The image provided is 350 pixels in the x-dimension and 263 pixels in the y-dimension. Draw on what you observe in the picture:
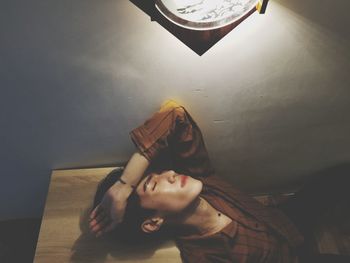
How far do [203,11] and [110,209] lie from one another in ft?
2.32

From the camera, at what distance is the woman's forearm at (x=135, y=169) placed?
47.8 inches

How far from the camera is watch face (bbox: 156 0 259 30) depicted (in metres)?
0.92

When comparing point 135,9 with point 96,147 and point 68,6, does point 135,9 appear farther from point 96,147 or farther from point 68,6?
point 96,147

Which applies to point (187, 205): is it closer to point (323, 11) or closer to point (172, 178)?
Answer: point (172, 178)

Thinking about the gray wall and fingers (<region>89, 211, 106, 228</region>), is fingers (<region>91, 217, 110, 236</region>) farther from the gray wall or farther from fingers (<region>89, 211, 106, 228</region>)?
the gray wall

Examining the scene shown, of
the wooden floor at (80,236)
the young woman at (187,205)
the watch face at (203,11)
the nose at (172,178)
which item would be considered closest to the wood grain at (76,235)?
the wooden floor at (80,236)

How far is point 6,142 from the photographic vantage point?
4.78ft

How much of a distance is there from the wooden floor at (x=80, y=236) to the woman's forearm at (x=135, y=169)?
0.95 feet

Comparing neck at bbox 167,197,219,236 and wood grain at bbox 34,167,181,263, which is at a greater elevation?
neck at bbox 167,197,219,236

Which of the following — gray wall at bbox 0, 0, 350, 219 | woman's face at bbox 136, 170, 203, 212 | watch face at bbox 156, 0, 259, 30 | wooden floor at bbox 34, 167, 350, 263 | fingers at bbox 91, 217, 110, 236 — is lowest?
wooden floor at bbox 34, 167, 350, 263

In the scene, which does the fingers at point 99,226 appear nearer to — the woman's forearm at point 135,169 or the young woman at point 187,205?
the young woman at point 187,205

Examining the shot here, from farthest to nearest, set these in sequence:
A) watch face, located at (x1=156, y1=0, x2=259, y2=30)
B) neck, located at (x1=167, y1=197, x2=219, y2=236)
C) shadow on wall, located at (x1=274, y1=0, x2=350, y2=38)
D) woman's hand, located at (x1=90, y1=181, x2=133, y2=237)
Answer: neck, located at (x1=167, y1=197, x2=219, y2=236)
woman's hand, located at (x1=90, y1=181, x2=133, y2=237)
shadow on wall, located at (x1=274, y1=0, x2=350, y2=38)
watch face, located at (x1=156, y1=0, x2=259, y2=30)

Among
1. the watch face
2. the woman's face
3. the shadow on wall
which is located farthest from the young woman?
the shadow on wall

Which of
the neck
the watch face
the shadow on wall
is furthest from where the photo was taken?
the neck
